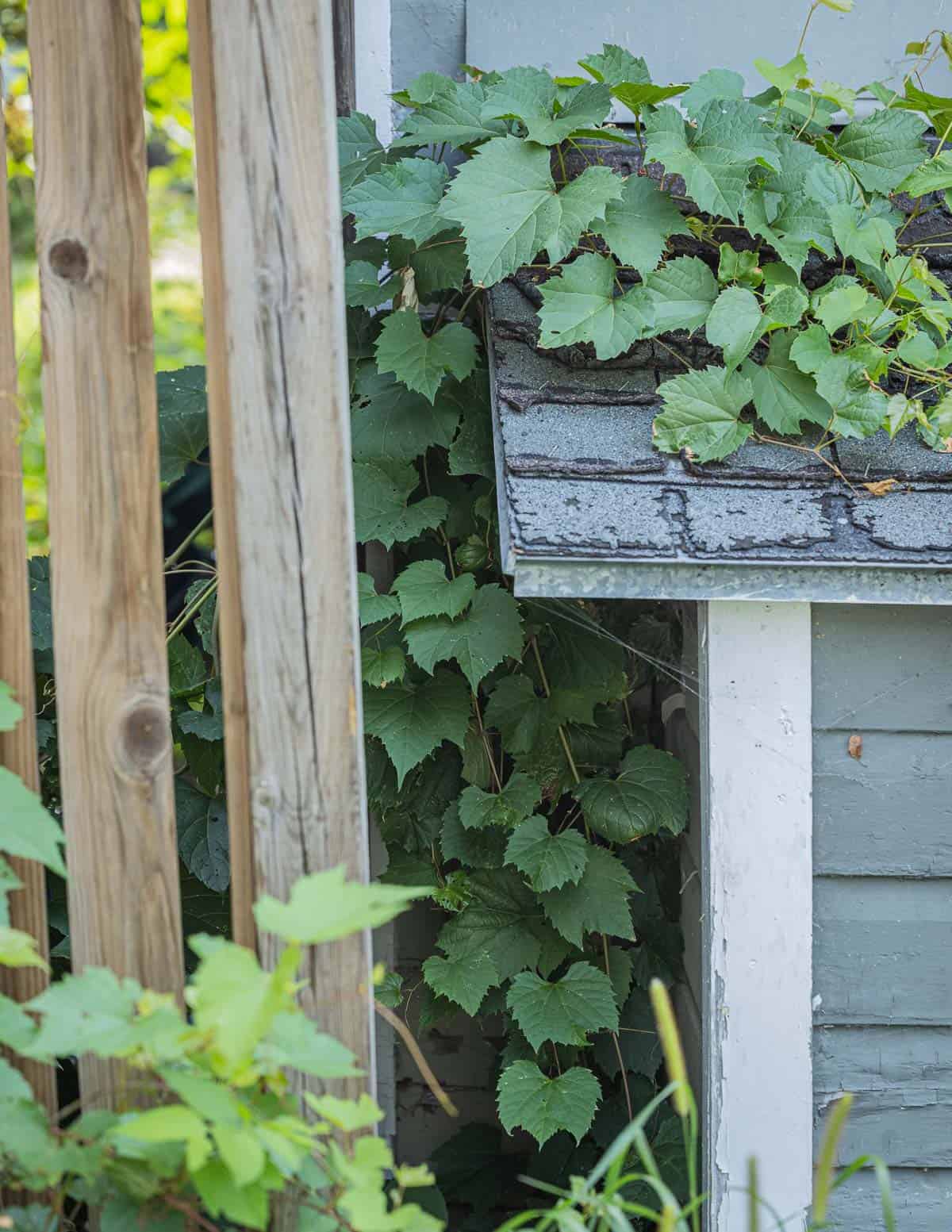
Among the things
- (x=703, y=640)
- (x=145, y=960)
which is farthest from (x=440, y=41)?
(x=145, y=960)

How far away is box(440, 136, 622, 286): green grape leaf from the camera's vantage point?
170 cm

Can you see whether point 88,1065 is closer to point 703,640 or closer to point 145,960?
point 145,960

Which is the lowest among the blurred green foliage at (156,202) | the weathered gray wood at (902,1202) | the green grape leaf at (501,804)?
the weathered gray wood at (902,1202)

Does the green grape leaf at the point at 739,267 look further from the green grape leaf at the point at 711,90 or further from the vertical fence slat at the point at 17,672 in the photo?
the vertical fence slat at the point at 17,672

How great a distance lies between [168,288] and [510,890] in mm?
7416

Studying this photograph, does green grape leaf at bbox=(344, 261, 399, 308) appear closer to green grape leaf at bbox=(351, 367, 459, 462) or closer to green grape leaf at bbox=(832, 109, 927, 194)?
green grape leaf at bbox=(351, 367, 459, 462)

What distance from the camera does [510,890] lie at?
6.86 ft

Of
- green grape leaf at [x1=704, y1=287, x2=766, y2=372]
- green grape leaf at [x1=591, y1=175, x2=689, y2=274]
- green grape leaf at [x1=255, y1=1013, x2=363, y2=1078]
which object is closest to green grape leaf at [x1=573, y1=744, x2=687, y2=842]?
green grape leaf at [x1=704, y1=287, x2=766, y2=372]

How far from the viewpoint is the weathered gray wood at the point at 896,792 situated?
175 centimetres

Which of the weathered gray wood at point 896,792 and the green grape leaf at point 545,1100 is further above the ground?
the weathered gray wood at point 896,792

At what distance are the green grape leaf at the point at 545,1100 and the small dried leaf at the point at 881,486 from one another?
40.4 inches

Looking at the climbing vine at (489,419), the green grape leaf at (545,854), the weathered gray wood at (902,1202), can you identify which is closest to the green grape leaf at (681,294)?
the climbing vine at (489,419)

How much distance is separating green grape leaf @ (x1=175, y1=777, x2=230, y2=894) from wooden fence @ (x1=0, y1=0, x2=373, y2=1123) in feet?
2.71

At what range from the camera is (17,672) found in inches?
47.4
